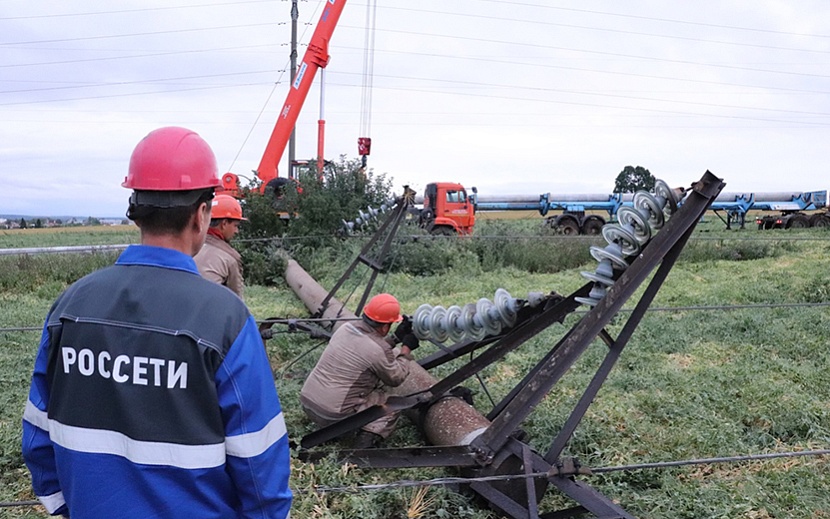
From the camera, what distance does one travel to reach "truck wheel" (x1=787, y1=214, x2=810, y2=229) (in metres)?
25.9

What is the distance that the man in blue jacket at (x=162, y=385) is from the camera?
4.67ft

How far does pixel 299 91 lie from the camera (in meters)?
14.5

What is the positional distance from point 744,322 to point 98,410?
8.07 meters

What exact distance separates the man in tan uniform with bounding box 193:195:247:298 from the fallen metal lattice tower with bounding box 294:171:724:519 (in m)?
1.30

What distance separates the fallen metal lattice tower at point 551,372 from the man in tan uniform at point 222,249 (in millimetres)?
1295

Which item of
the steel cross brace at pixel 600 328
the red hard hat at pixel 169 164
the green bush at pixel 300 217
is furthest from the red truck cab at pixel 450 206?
the red hard hat at pixel 169 164

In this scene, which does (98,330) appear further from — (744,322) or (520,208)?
(520,208)

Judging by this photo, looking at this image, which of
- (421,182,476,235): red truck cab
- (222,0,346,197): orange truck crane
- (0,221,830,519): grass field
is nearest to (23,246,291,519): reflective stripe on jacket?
(0,221,830,519): grass field

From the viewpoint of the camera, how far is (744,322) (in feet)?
26.6

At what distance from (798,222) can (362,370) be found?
26.2 metres

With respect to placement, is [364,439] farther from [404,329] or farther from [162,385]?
[162,385]

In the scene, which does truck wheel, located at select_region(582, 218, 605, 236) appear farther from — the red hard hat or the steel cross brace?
the red hard hat

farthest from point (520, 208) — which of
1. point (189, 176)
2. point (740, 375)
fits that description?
point (189, 176)

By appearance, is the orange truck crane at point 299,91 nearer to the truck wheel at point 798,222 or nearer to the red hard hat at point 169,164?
the red hard hat at point 169,164
